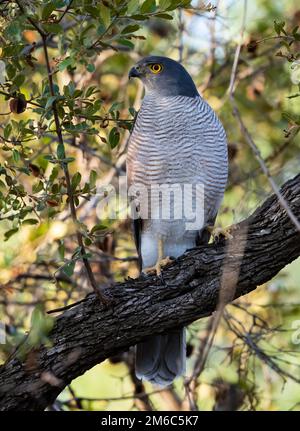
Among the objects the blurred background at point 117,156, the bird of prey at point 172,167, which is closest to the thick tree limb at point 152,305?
the blurred background at point 117,156

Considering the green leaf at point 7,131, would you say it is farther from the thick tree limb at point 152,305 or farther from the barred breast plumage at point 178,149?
the barred breast plumage at point 178,149

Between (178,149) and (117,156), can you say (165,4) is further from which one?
(117,156)

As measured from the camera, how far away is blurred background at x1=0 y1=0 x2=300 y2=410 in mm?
3408

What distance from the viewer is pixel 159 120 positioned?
476cm

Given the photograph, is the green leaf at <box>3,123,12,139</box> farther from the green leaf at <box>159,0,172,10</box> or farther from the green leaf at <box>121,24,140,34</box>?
the green leaf at <box>159,0,172,10</box>

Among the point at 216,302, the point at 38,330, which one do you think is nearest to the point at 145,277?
the point at 216,302

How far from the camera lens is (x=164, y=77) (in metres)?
5.10

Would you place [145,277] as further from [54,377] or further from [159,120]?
[159,120]

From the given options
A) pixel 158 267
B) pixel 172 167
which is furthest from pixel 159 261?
pixel 172 167

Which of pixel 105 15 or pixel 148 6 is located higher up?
pixel 148 6

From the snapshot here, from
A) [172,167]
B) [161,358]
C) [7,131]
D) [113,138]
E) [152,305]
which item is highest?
[172,167]

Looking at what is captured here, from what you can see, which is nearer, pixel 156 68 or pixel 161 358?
pixel 161 358

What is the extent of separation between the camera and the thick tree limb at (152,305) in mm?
3588

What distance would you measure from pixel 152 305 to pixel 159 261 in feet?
2.89
